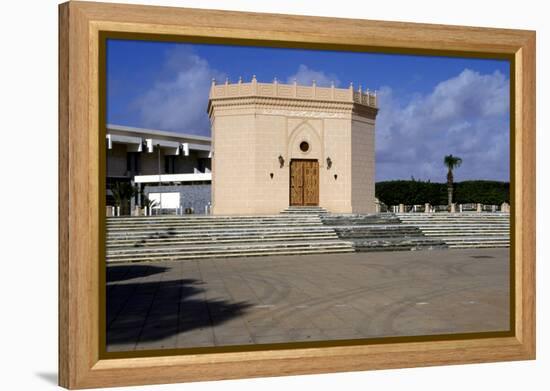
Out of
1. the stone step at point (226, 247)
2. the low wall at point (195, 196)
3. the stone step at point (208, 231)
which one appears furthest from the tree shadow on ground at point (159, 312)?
the low wall at point (195, 196)

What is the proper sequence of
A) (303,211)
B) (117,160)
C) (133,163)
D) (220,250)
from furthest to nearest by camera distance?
1. (133,163)
2. (117,160)
3. (303,211)
4. (220,250)

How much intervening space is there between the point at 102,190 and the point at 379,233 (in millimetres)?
14869

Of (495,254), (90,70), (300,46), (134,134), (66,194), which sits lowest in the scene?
(495,254)

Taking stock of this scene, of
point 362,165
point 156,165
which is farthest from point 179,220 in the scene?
point 156,165

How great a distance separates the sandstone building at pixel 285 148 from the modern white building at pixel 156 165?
9.34 metres

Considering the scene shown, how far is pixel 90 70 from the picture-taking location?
15.3 ft

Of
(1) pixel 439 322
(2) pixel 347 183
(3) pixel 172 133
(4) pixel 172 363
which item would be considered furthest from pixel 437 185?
(4) pixel 172 363

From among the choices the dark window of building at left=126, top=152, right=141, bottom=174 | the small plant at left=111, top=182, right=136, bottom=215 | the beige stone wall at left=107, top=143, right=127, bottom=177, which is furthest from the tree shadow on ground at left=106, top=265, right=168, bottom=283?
the dark window of building at left=126, top=152, right=141, bottom=174

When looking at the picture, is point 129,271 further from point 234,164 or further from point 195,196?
point 195,196

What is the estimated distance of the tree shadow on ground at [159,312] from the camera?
626cm

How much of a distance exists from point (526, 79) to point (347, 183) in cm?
1803

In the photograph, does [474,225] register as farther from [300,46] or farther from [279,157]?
[300,46]

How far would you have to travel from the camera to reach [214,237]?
16.8 metres

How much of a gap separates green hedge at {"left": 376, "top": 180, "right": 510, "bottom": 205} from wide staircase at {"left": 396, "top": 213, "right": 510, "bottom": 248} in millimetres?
11975
